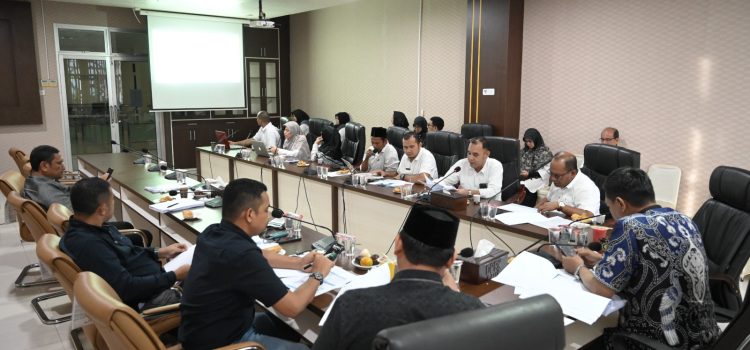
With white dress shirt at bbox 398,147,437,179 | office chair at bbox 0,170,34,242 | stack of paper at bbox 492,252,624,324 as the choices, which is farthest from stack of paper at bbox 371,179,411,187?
office chair at bbox 0,170,34,242

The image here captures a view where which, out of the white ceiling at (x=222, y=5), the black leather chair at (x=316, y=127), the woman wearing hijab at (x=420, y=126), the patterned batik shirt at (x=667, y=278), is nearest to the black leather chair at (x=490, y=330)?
the patterned batik shirt at (x=667, y=278)


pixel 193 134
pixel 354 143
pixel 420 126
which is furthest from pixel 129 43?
pixel 420 126

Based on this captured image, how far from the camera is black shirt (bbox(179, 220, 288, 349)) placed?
5.63 ft

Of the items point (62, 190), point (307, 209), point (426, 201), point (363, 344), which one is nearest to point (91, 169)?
point (62, 190)

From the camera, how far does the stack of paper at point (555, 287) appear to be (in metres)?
1.77

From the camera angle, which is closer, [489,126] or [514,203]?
[514,203]

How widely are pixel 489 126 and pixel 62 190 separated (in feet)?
13.8

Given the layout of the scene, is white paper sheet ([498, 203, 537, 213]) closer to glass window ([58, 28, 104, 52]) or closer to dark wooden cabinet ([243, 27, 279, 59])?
dark wooden cabinet ([243, 27, 279, 59])

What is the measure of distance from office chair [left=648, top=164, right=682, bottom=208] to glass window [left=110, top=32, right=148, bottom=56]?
25.3 feet

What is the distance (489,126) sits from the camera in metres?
5.91

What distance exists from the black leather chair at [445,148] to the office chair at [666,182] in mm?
1743

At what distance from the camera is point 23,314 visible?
3256 mm

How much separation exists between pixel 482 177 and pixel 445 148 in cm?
78

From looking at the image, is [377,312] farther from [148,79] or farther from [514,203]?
[148,79]
